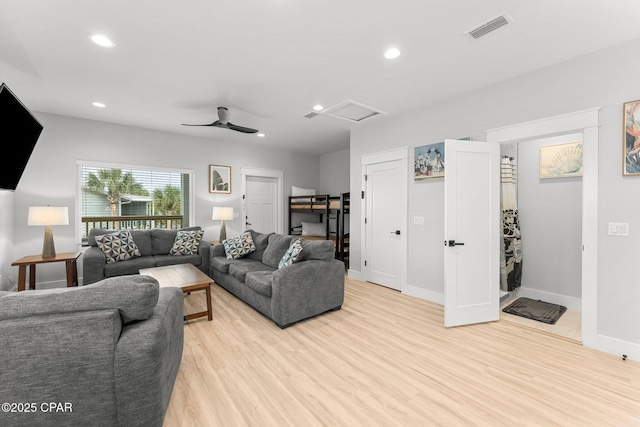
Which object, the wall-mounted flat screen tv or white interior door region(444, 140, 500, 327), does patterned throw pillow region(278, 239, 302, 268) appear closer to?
white interior door region(444, 140, 500, 327)

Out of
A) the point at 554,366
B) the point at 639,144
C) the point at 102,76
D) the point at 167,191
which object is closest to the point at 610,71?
the point at 639,144

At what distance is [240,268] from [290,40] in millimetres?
2711

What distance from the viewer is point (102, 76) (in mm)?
3068

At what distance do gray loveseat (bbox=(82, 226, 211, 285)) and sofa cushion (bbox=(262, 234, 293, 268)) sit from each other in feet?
4.53

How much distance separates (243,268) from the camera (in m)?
3.74

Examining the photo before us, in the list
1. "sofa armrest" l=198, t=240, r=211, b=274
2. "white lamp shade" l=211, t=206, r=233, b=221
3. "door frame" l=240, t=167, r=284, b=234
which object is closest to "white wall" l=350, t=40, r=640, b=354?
"sofa armrest" l=198, t=240, r=211, b=274

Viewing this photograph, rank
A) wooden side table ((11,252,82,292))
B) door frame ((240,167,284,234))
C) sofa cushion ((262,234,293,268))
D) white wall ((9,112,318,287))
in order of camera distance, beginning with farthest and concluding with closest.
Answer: door frame ((240,167,284,234)) → white wall ((9,112,318,287)) → sofa cushion ((262,234,293,268)) → wooden side table ((11,252,82,292))

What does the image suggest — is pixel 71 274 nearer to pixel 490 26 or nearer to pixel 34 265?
pixel 34 265

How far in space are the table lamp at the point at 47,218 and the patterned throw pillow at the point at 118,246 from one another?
1.66 ft

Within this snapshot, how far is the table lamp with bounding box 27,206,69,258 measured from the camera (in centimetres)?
364

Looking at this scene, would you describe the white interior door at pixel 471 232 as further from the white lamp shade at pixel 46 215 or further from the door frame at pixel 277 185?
the white lamp shade at pixel 46 215

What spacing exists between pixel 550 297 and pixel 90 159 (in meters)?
7.22

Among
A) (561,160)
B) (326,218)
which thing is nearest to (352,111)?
(326,218)

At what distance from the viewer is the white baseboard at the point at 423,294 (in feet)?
12.3
